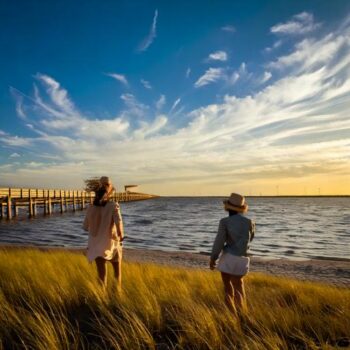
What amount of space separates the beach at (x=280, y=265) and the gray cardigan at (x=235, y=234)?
282 inches

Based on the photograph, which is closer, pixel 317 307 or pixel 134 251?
pixel 317 307

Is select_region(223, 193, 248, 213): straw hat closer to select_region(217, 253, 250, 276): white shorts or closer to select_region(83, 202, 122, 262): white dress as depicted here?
select_region(217, 253, 250, 276): white shorts

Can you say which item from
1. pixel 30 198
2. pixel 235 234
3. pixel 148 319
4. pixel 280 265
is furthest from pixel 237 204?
pixel 30 198

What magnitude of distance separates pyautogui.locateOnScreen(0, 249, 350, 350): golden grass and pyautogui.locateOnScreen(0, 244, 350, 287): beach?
4900 mm

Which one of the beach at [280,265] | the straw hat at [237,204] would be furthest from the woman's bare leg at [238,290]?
the beach at [280,265]

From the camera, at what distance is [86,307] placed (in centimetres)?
521

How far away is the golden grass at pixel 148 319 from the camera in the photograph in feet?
12.8

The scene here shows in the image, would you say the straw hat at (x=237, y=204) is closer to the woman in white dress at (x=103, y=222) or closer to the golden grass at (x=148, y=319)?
the golden grass at (x=148, y=319)

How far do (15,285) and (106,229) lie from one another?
81.4 inches

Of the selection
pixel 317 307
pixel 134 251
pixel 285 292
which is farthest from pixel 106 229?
pixel 134 251

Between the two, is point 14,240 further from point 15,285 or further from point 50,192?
point 50,192

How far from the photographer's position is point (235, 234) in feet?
14.9

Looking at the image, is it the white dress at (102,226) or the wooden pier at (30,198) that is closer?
the white dress at (102,226)

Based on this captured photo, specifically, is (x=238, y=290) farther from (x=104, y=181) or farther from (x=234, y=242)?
(x=104, y=181)
